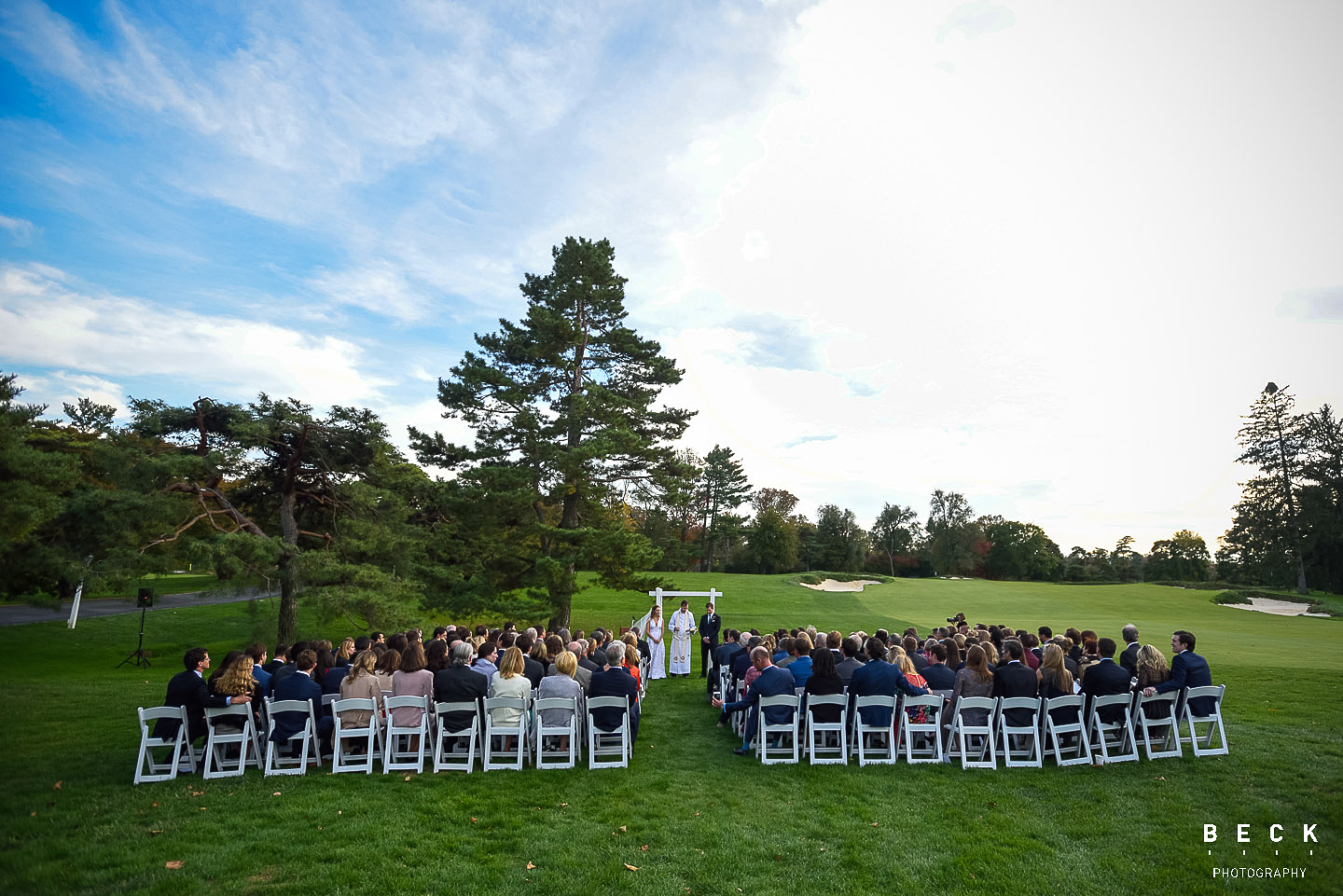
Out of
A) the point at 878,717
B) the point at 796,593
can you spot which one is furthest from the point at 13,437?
the point at 796,593

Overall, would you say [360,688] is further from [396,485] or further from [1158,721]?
[396,485]

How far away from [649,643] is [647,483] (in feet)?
24.8

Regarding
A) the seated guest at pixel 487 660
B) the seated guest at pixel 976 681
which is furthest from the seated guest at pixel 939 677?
the seated guest at pixel 487 660

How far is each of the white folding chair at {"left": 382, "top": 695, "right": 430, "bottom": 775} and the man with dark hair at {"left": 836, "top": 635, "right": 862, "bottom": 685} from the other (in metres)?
5.09

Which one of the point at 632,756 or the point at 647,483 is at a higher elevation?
the point at 647,483

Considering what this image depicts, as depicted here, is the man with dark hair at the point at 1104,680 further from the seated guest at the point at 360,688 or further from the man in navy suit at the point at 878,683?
the seated guest at the point at 360,688

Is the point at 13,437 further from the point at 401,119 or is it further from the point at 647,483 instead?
the point at 647,483

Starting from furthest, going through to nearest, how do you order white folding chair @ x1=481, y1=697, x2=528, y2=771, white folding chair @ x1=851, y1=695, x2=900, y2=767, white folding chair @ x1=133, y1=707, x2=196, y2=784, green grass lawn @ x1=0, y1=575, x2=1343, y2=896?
1. white folding chair @ x1=851, y1=695, x2=900, y2=767
2. white folding chair @ x1=481, y1=697, x2=528, y2=771
3. white folding chair @ x1=133, y1=707, x2=196, y2=784
4. green grass lawn @ x1=0, y1=575, x2=1343, y2=896

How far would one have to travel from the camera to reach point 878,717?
7852mm

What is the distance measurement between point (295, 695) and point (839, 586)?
36496 millimetres

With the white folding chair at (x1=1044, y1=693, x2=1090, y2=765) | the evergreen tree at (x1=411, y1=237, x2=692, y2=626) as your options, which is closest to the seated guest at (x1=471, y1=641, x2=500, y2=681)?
the white folding chair at (x1=1044, y1=693, x2=1090, y2=765)

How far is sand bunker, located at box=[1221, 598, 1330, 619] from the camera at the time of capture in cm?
3325

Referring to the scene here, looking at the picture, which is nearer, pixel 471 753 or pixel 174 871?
pixel 174 871

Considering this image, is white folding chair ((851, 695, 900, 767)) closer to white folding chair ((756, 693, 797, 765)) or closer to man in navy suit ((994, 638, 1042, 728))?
white folding chair ((756, 693, 797, 765))
